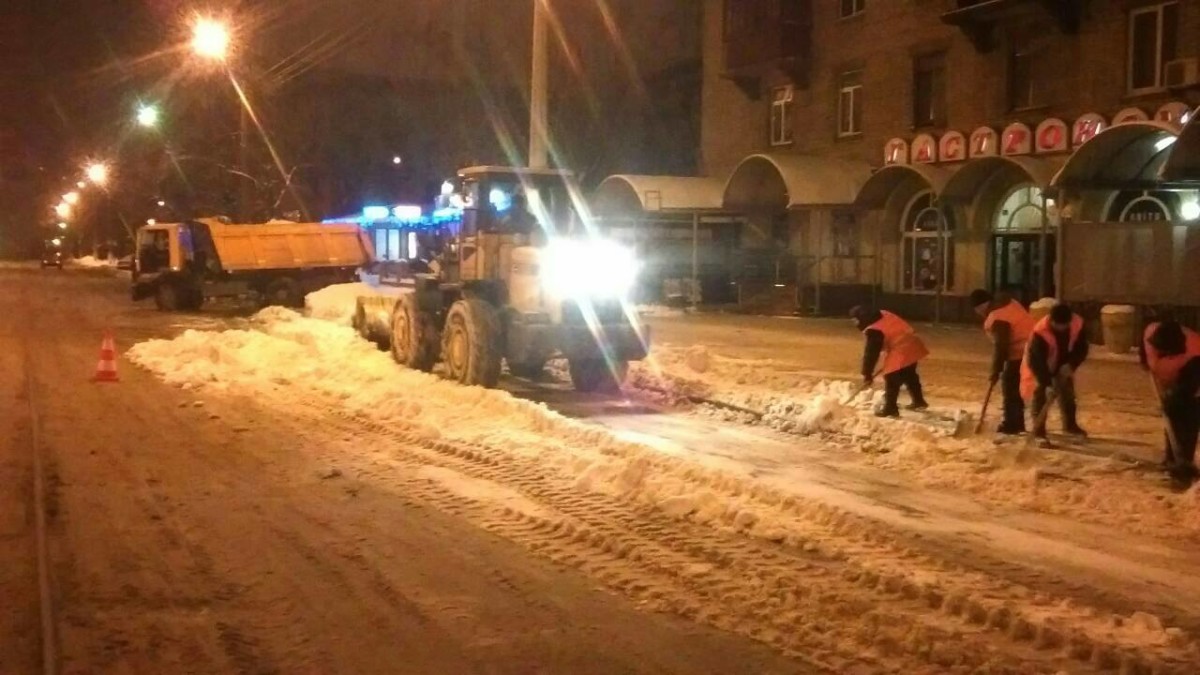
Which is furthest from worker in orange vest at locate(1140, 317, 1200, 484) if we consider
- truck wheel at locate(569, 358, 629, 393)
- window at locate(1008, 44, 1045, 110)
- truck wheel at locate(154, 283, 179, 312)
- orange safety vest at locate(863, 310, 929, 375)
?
truck wheel at locate(154, 283, 179, 312)

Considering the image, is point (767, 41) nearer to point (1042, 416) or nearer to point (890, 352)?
point (890, 352)

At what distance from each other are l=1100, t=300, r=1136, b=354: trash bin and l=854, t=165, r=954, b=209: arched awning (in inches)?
301

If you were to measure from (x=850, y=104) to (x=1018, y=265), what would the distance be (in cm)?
745

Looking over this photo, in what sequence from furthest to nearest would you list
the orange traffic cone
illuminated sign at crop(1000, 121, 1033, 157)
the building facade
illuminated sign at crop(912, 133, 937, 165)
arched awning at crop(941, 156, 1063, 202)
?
1. illuminated sign at crop(912, 133, 937, 165)
2. illuminated sign at crop(1000, 121, 1033, 157)
3. arched awning at crop(941, 156, 1063, 202)
4. the building facade
5. the orange traffic cone

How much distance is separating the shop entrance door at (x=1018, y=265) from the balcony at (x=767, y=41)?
8.74 metres

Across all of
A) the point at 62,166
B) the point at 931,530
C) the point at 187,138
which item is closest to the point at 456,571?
the point at 931,530

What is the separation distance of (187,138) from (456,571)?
45503 mm

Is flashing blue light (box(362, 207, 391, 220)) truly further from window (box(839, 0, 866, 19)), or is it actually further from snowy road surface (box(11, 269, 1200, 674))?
snowy road surface (box(11, 269, 1200, 674))

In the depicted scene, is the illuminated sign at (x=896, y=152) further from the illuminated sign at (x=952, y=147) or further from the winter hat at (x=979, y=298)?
the winter hat at (x=979, y=298)

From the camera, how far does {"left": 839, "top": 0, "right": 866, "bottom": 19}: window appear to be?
1377 inches

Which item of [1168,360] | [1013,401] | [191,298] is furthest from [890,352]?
[191,298]

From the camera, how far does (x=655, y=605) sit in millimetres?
7254

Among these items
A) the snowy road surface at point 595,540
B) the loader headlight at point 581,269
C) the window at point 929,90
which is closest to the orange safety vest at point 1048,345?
the snowy road surface at point 595,540

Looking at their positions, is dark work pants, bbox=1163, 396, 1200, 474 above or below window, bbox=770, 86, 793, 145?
below
